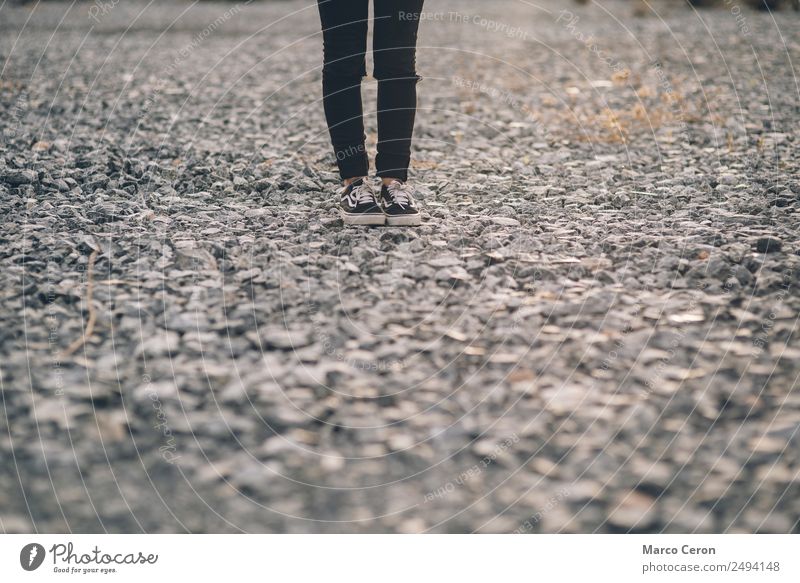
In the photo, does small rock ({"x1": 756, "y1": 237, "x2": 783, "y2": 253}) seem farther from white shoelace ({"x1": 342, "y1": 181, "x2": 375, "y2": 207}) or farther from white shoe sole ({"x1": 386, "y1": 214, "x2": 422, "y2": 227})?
white shoelace ({"x1": 342, "y1": 181, "x2": 375, "y2": 207})

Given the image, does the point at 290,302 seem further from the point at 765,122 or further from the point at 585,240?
the point at 765,122

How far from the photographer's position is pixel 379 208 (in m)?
3.81

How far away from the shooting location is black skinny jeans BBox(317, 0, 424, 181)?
3.47 meters

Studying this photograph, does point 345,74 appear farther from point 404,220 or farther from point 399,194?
point 404,220

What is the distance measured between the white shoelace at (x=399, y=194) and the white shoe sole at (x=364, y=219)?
113 mm

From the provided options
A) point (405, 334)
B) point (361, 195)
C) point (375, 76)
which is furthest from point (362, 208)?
point (405, 334)

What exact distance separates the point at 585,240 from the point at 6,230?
9.20 ft

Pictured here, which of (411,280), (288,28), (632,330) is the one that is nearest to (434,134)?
(411,280)

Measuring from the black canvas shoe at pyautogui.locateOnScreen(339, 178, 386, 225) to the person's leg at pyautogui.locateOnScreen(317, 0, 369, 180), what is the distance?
12 centimetres

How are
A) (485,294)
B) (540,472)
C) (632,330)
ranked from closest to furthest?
(540,472)
(632,330)
(485,294)

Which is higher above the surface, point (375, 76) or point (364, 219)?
point (375, 76)

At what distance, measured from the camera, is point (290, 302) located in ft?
9.83

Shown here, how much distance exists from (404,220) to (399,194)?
0.14 meters
